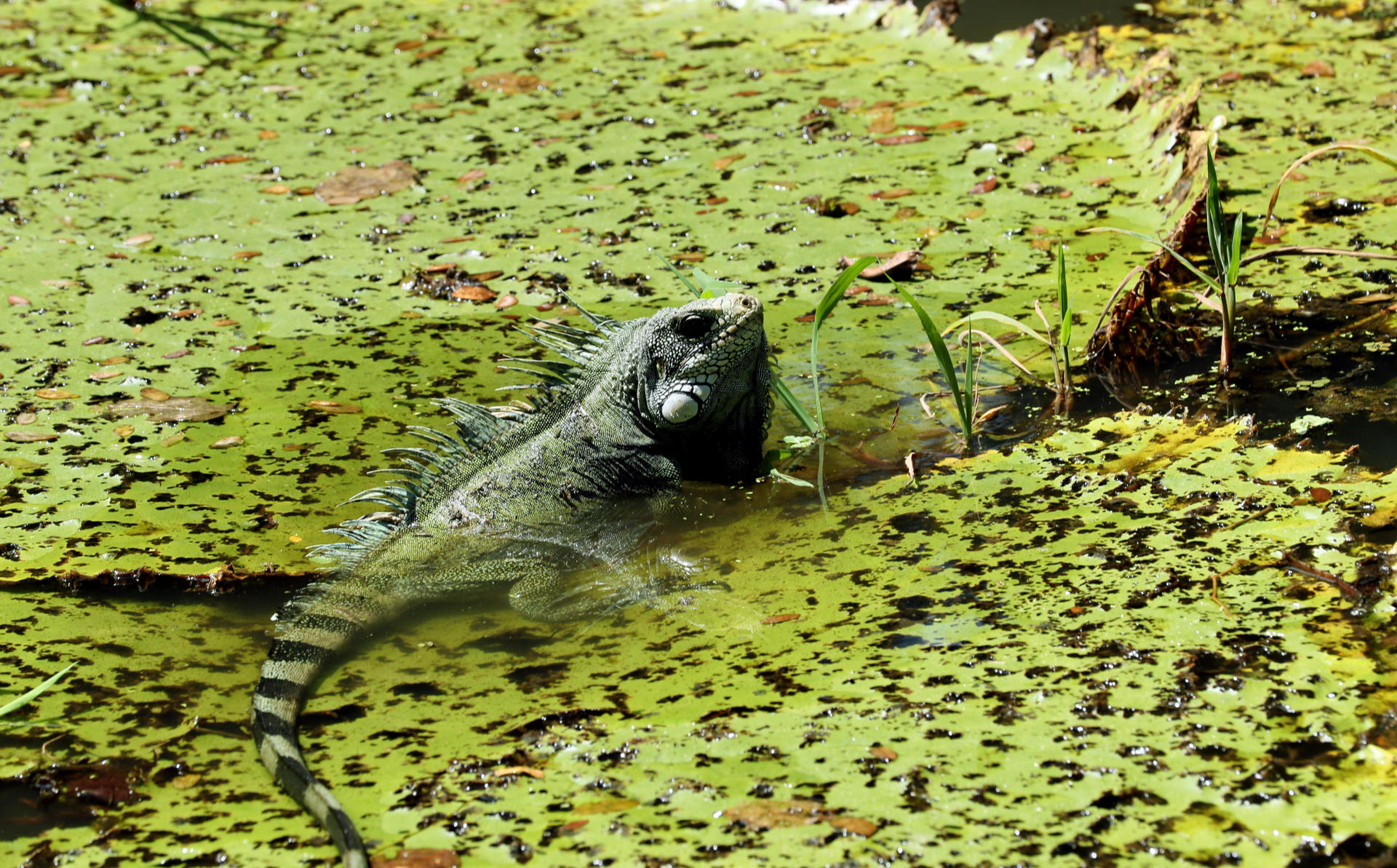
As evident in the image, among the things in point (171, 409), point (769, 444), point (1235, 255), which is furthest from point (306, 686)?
point (1235, 255)

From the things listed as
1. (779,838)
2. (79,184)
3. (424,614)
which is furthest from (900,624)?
(79,184)

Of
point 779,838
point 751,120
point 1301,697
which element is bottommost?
point 779,838

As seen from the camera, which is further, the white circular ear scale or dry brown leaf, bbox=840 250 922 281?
dry brown leaf, bbox=840 250 922 281

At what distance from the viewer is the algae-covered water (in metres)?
1.99

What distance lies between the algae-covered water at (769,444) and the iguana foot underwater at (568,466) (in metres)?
0.13

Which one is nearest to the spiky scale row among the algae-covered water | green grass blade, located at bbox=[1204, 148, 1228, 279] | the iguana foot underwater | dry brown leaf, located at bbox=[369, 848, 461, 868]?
the iguana foot underwater

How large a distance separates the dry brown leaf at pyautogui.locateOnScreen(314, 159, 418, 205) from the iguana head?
213 centimetres

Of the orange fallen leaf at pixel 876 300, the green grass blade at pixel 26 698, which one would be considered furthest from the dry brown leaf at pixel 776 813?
the orange fallen leaf at pixel 876 300

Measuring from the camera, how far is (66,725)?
2402mm

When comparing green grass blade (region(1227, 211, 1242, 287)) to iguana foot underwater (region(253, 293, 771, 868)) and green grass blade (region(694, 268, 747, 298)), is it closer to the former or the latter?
iguana foot underwater (region(253, 293, 771, 868))

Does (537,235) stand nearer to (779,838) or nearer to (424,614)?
(424,614)

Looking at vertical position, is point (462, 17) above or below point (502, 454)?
above

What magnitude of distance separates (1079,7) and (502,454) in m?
5.85

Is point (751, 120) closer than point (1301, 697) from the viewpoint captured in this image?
No
